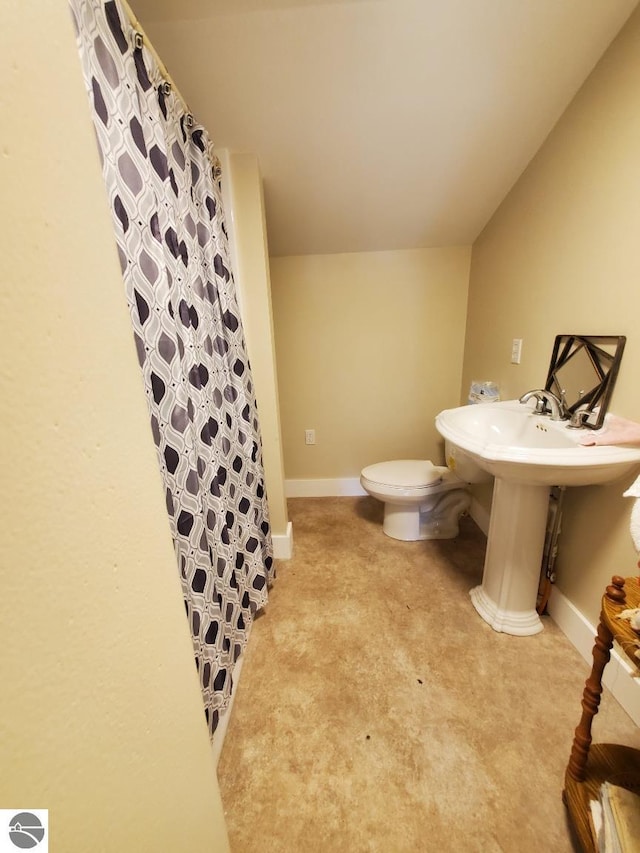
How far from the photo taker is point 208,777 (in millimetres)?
570

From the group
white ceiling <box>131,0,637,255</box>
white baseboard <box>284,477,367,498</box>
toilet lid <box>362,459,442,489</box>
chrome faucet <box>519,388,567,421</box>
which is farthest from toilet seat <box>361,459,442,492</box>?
white ceiling <box>131,0,637,255</box>

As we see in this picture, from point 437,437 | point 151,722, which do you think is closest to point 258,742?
point 151,722

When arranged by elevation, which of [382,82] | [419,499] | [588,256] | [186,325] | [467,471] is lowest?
[419,499]

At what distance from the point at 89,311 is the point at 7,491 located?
196 mm

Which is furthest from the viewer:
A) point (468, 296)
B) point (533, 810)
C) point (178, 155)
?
point (468, 296)

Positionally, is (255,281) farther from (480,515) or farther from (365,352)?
(480,515)

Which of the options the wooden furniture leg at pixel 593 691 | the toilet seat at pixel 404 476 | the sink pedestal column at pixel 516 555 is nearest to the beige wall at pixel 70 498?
the wooden furniture leg at pixel 593 691

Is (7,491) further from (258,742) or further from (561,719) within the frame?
(561,719)

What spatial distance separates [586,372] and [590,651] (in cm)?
99

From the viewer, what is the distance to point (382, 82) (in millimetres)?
1120

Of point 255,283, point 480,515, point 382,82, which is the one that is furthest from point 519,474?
point 382,82

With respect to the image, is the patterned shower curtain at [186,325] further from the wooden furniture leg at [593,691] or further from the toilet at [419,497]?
the wooden furniture leg at [593,691]

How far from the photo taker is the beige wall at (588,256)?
3.23 ft

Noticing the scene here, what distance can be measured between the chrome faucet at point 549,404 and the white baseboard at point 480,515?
0.80 metres
